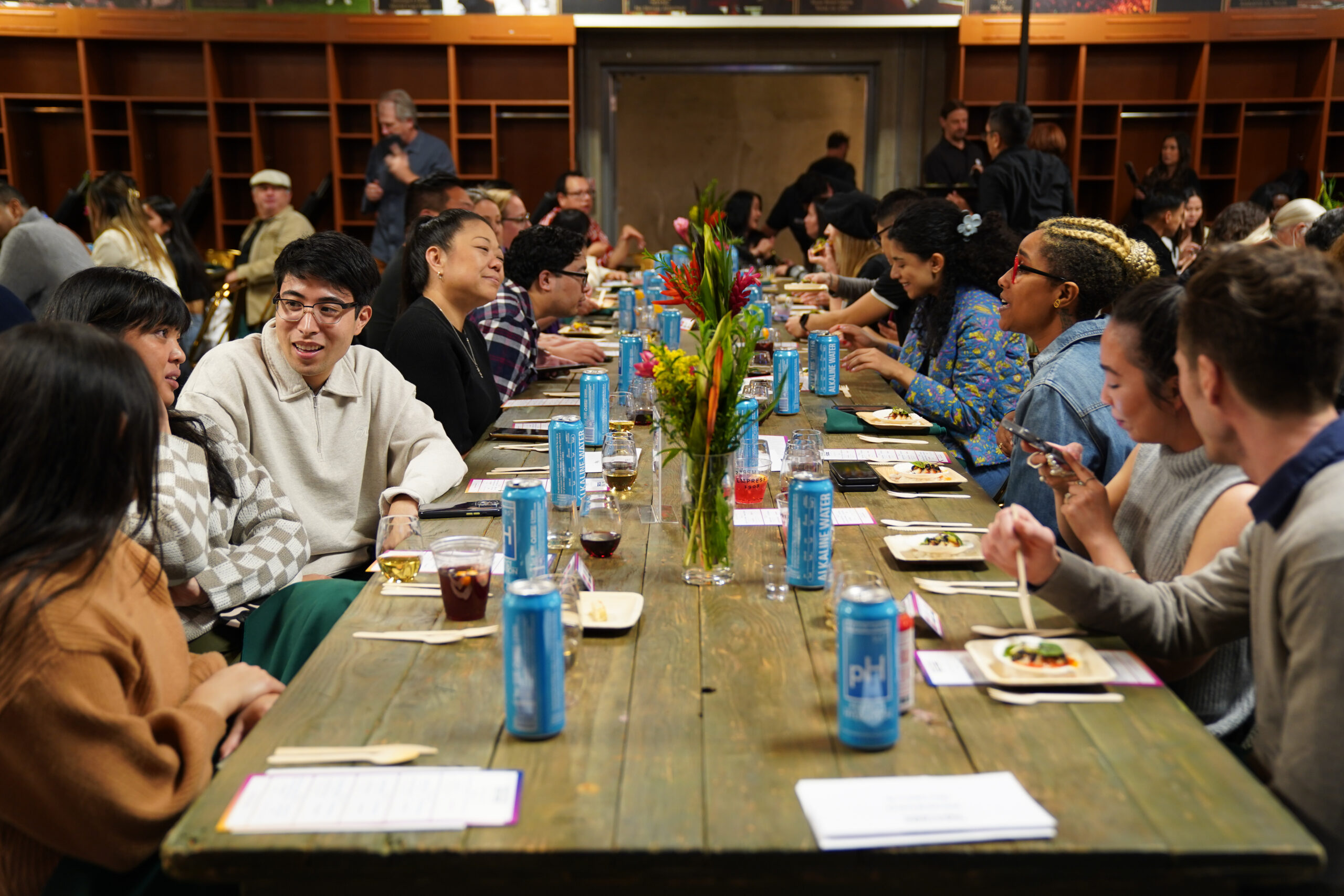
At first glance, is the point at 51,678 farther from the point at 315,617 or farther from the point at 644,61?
the point at 644,61

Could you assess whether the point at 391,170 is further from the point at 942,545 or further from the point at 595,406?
the point at 942,545

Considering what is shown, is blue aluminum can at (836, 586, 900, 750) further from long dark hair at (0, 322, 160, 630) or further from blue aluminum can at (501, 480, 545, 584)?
long dark hair at (0, 322, 160, 630)

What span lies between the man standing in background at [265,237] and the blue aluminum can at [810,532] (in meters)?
6.61

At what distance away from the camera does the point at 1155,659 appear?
175 cm

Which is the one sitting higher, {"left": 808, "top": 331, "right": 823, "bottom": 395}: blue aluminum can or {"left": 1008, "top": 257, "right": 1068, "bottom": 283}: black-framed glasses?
{"left": 1008, "top": 257, "right": 1068, "bottom": 283}: black-framed glasses

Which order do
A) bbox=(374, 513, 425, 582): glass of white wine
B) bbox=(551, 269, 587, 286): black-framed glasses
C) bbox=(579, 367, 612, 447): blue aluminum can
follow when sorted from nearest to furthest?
bbox=(374, 513, 425, 582): glass of white wine → bbox=(579, 367, 612, 447): blue aluminum can → bbox=(551, 269, 587, 286): black-framed glasses

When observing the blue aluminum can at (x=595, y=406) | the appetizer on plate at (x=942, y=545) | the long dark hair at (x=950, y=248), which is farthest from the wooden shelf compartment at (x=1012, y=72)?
the appetizer on plate at (x=942, y=545)

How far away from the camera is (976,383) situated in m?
3.55

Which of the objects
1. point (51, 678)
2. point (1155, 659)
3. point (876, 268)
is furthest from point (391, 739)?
point (876, 268)

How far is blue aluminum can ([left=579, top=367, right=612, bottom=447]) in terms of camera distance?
2.99 meters

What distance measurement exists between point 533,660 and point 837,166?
28.5 feet

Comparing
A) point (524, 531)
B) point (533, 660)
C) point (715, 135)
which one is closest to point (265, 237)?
point (715, 135)

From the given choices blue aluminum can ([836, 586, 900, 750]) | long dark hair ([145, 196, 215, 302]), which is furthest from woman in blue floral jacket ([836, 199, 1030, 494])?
long dark hair ([145, 196, 215, 302])

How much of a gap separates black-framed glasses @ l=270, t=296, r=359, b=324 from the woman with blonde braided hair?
5.45 ft
